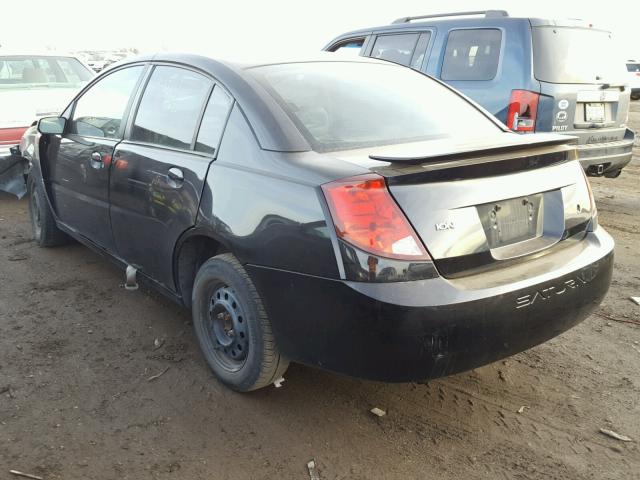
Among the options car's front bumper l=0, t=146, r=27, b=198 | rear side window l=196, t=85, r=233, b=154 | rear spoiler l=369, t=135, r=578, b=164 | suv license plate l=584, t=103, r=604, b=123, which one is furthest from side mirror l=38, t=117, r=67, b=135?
suv license plate l=584, t=103, r=604, b=123

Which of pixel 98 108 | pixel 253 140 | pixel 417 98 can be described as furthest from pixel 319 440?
pixel 98 108

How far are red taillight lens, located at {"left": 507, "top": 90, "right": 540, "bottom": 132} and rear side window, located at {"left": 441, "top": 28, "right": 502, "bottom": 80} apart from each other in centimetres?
42

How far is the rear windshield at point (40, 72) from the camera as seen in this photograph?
310 inches

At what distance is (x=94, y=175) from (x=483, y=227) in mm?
2558

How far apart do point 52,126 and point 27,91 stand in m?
3.91

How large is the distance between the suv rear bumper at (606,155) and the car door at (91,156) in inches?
171

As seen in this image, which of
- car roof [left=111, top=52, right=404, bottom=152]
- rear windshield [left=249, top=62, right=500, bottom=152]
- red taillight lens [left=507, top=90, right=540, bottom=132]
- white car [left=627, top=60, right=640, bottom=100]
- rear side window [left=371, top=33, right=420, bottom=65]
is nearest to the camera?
car roof [left=111, top=52, right=404, bottom=152]

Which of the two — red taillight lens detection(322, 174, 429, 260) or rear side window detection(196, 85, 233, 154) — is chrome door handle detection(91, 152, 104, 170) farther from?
red taillight lens detection(322, 174, 429, 260)

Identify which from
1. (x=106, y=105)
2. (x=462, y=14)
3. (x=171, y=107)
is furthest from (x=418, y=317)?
(x=462, y=14)

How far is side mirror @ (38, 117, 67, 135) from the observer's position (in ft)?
14.1

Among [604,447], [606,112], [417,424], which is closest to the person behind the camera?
[604,447]

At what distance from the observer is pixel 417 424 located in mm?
2781

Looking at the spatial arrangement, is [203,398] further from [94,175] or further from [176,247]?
[94,175]

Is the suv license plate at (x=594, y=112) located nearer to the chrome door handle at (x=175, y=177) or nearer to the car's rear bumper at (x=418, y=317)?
the car's rear bumper at (x=418, y=317)
